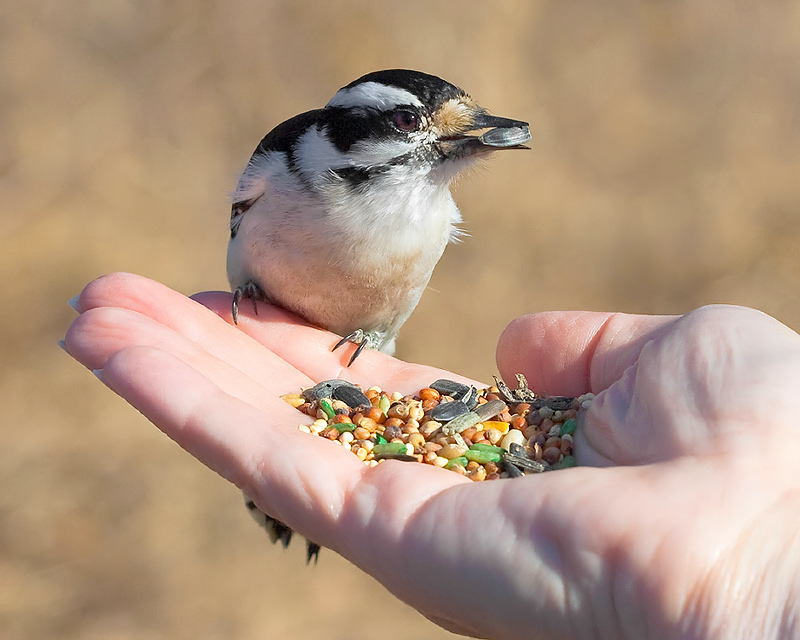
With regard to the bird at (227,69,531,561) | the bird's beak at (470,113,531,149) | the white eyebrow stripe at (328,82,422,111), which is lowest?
the bird at (227,69,531,561)

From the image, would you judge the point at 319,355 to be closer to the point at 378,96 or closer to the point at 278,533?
the point at 278,533

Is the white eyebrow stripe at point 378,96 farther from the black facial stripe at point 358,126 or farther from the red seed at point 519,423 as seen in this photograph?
the red seed at point 519,423

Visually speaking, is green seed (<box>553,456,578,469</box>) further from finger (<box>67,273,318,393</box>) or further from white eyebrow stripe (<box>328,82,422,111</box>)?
white eyebrow stripe (<box>328,82,422,111</box>)

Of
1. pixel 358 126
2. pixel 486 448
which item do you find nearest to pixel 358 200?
pixel 358 126

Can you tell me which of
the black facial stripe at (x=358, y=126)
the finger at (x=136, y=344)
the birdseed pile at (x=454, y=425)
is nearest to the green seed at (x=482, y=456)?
the birdseed pile at (x=454, y=425)

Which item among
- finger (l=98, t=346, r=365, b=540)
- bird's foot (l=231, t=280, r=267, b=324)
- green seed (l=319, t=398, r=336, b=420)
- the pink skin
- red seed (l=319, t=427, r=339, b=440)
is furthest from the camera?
bird's foot (l=231, t=280, r=267, b=324)

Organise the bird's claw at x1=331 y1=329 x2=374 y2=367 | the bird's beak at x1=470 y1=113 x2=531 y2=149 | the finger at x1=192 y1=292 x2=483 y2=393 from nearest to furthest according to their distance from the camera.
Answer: the bird's beak at x1=470 y1=113 x2=531 y2=149 → the finger at x1=192 y1=292 x2=483 y2=393 → the bird's claw at x1=331 y1=329 x2=374 y2=367

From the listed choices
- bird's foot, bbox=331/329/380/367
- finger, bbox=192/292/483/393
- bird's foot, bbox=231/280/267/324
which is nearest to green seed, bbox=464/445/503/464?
finger, bbox=192/292/483/393

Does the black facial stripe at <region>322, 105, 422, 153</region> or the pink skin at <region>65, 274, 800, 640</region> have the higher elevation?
the black facial stripe at <region>322, 105, 422, 153</region>
